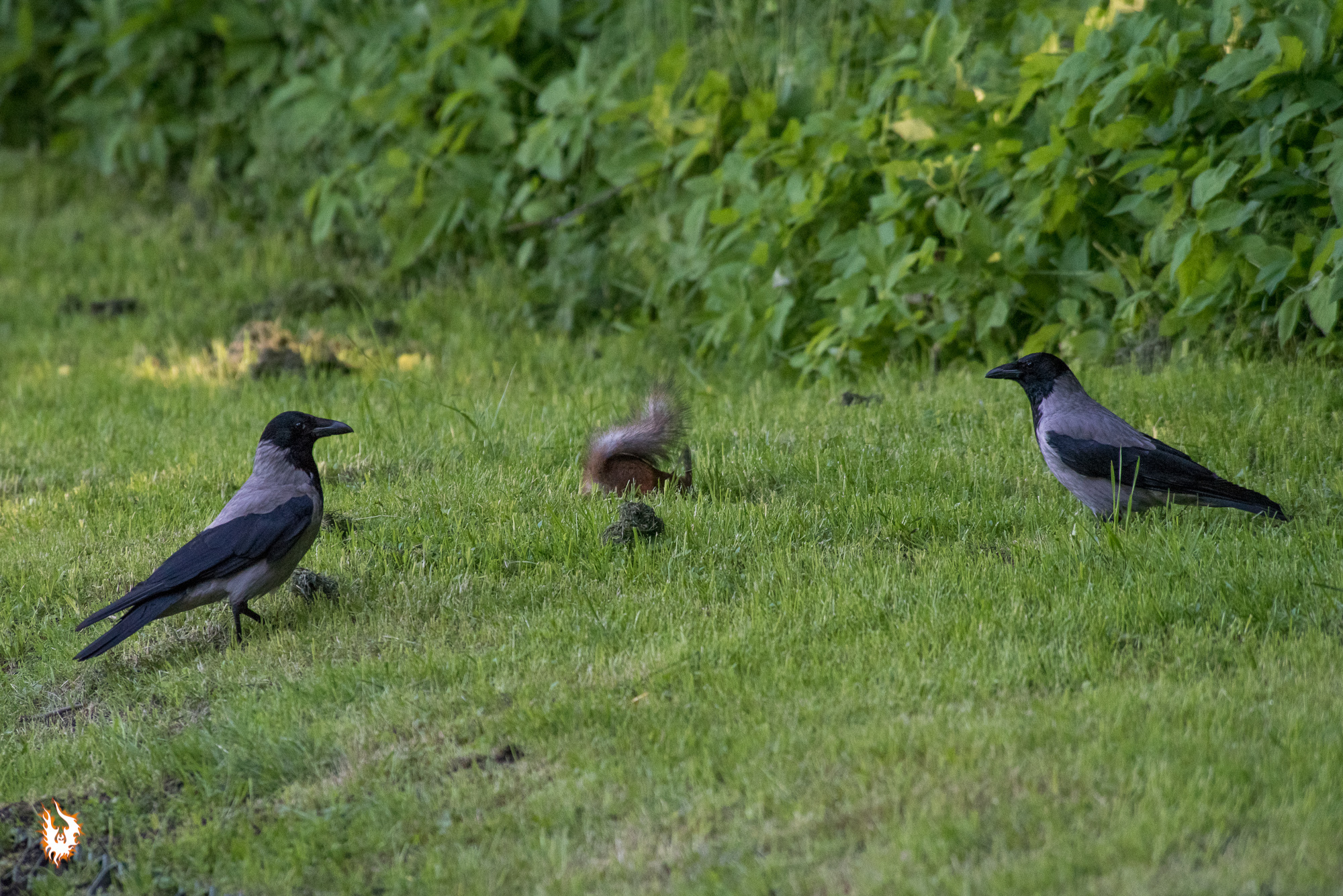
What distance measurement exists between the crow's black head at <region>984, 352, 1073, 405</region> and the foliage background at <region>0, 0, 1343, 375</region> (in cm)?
124

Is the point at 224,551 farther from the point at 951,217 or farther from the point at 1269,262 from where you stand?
the point at 1269,262

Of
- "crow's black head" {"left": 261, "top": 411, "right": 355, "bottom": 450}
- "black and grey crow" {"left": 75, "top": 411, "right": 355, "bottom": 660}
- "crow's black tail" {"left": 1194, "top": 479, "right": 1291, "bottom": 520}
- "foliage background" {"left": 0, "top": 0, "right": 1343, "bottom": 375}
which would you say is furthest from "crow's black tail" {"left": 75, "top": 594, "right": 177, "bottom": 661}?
"foliage background" {"left": 0, "top": 0, "right": 1343, "bottom": 375}

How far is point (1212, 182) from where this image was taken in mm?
6230

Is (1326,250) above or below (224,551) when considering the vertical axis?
above

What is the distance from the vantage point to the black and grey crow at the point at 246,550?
4.49 meters

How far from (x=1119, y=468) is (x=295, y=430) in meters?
3.29

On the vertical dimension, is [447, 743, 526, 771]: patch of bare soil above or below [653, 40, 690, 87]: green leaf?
below

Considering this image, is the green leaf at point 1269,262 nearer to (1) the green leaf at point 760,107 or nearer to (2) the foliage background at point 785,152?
(2) the foliage background at point 785,152

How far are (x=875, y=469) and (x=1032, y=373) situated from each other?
2.68 ft

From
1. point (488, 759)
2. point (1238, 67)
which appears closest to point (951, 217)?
point (1238, 67)

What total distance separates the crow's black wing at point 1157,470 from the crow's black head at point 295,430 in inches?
115

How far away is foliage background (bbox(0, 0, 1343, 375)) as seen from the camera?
6.50m

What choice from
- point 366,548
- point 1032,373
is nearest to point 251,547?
point 366,548
